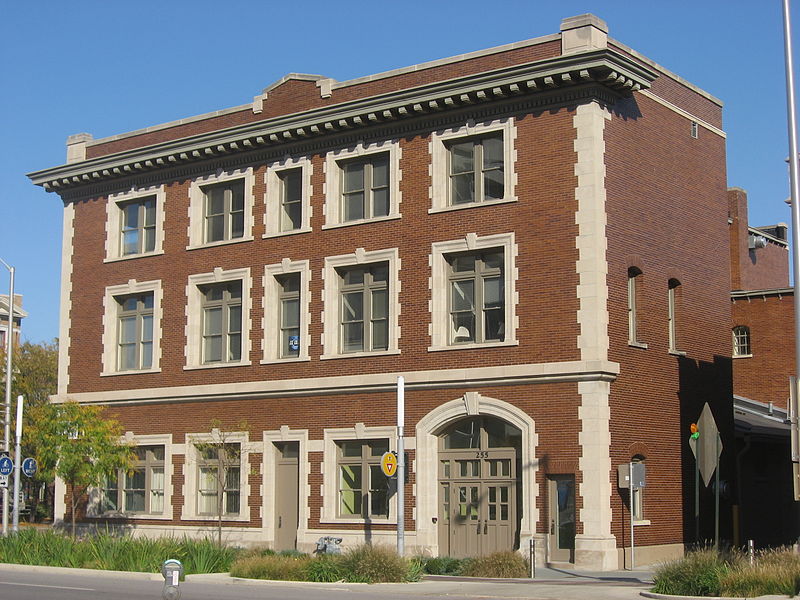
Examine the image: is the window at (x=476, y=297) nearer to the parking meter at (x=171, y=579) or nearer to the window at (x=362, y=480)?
the window at (x=362, y=480)

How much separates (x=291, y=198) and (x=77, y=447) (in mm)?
9723

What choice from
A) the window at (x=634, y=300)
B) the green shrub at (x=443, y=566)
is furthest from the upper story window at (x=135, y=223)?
the window at (x=634, y=300)

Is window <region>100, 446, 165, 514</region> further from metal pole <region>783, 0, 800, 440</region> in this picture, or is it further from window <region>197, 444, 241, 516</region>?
metal pole <region>783, 0, 800, 440</region>

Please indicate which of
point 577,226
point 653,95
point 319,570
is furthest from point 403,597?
point 653,95

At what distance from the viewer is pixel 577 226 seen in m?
30.3

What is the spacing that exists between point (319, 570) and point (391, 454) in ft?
21.0

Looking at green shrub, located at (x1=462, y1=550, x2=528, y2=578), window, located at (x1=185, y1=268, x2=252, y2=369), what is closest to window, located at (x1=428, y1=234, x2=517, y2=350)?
green shrub, located at (x1=462, y1=550, x2=528, y2=578)

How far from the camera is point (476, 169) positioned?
107ft

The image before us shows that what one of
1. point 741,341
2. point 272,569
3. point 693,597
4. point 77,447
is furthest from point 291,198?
point 741,341

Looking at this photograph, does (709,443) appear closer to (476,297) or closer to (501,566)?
(501,566)

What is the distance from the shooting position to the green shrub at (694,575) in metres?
20.5

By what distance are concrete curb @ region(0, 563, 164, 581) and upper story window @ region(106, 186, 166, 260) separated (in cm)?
1287

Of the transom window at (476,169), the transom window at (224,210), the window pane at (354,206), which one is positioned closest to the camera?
the transom window at (476,169)

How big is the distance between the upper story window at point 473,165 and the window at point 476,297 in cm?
151
